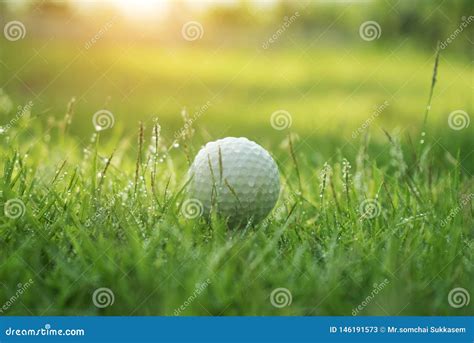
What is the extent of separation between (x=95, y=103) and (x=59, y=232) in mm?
6482

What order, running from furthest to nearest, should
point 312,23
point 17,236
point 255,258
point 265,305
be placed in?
point 312,23 < point 17,236 < point 255,258 < point 265,305

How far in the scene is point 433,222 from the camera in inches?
104

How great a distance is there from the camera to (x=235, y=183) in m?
A: 2.70

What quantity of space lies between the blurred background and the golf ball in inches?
29.5

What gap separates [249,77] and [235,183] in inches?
392

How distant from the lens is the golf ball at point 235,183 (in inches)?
106

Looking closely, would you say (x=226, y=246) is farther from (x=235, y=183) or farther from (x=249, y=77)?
(x=249, y=77)

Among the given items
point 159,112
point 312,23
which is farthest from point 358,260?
point 312,23

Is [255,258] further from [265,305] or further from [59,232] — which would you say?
[59,232]

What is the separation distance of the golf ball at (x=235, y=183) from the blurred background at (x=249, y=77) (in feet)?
2.46

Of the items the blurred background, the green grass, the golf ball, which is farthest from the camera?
the blurred background

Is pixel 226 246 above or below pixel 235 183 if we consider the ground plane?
below

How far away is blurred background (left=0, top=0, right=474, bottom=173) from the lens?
542cm

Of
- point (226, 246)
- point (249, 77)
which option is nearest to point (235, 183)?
point (226, 246)
